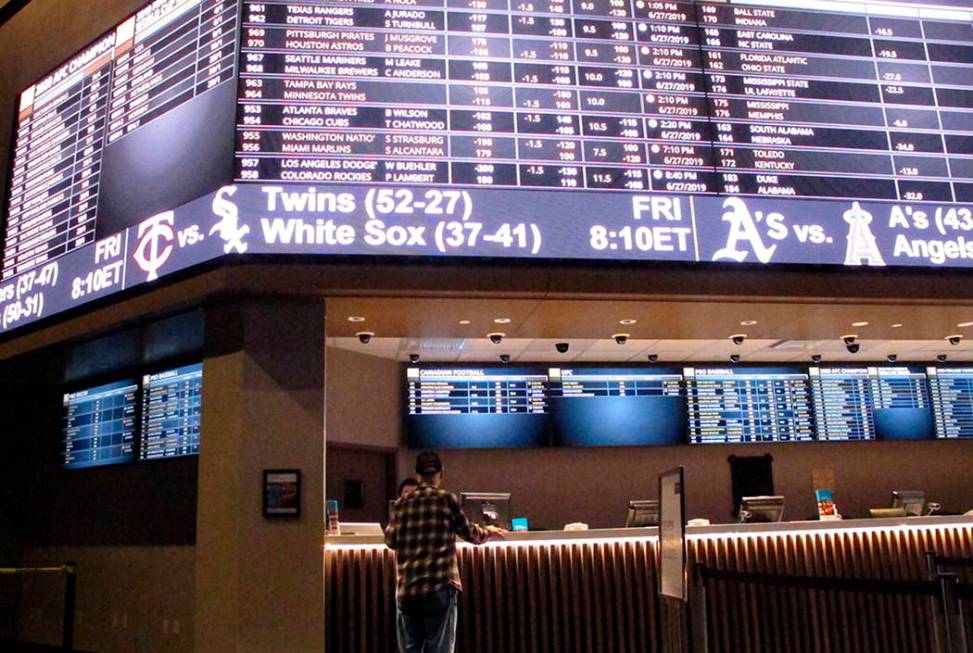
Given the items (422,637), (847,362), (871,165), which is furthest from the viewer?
(847,362)

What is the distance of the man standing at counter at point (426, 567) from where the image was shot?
4.52 metres

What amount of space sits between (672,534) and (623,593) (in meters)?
2.35

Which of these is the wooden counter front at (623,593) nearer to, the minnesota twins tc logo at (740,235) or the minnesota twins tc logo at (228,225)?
the minnesota twins tc logo at (228,225)

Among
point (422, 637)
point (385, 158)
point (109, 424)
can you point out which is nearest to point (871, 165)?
point (385, 158)

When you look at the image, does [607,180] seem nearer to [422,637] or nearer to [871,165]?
[871,165]

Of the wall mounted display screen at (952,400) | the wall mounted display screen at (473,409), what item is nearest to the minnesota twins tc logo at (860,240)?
the wall mounted display screen at (473,409)

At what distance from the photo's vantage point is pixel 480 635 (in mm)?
6082

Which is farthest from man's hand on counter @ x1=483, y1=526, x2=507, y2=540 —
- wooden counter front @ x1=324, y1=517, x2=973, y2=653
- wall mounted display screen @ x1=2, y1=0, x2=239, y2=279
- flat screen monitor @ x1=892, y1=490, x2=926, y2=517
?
flat screen monitor @ x1=892, y1=490, x2=926, y2=517

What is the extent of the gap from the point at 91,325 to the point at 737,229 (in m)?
4.44

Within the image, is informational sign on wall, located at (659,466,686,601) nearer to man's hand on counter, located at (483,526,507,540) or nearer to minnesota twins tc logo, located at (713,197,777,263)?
man's hand on counter, located at (483,526,507,540)

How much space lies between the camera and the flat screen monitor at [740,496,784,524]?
7.31 meters

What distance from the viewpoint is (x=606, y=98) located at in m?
5.52

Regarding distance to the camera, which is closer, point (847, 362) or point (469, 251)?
point (469, 251)

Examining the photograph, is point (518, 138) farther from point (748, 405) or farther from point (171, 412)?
point (748, 405)
